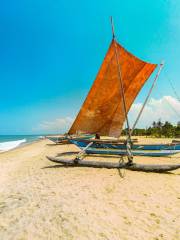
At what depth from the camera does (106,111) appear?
1405cm

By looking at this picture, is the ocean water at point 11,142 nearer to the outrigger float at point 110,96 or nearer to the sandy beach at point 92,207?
the outrigger float at point 110,96

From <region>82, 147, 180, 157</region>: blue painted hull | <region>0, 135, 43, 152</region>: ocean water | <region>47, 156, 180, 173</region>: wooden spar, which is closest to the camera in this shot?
<region>47, 156, 180, 173</region>: wooden spar

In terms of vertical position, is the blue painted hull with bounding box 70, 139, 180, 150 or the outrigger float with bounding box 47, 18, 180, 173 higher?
the outrigger float with bounding box 47, 18, 180, 173

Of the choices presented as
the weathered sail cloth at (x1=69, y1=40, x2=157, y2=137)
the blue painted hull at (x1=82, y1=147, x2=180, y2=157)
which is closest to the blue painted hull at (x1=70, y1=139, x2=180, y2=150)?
the blue painted hull at (x1=82, y1=147, x2=180, y2=157)

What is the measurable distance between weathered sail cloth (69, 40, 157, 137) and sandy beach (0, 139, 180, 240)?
6273mm

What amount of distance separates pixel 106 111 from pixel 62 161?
5726 millimetres

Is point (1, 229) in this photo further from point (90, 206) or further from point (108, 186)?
point (108, 186)

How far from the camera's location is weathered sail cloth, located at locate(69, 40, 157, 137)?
13.3 meters

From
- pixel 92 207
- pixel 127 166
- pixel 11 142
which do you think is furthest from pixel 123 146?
pixel 11 142

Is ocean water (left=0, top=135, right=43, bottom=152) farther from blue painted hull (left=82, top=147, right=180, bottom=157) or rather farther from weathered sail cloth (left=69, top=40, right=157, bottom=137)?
blue painted hull (left=82, top=147, right=180, bottom=157)

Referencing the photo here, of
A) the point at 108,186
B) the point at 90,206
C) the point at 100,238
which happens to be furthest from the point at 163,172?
the point at 100,238

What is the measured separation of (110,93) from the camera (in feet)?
44.9

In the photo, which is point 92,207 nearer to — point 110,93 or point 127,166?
point 127,166

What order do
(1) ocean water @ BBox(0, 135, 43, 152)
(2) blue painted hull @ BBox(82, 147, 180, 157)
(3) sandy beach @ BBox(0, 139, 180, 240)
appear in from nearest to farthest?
(3) sandy beach @ BBox(0, 139, 180, 240)
(2) blue painted hull @ BBox(82, 147, 180, 157)
(1) ocean water @ BBox(0, 135, 43, 152)
